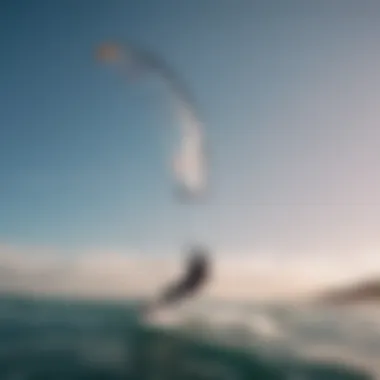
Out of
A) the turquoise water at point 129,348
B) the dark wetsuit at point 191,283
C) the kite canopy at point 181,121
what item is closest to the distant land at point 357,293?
the turquoise water at point 129,348

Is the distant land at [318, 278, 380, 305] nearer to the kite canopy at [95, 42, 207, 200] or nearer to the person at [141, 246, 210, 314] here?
the person at [141, 246, 210, 314]

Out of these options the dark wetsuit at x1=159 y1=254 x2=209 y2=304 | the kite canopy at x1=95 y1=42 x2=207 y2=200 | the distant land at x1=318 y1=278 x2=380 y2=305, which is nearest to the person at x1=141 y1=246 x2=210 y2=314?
the dark wetsuit at x1=159 y1=254 x2=209 y2=304

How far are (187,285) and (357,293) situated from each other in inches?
22.2

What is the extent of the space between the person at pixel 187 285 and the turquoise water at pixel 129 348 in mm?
87

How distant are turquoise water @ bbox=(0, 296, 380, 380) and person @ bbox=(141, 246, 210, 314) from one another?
0.28 ft

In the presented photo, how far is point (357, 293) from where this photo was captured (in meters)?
2.00

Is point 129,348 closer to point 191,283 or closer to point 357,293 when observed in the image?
point 191,283

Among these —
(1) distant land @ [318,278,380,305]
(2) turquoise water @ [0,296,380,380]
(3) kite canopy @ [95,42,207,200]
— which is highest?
(3) kite canopy @ [95,42,207,200]

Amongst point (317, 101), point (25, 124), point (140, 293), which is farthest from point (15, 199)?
point (317, 101)

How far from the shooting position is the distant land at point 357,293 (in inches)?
78.2

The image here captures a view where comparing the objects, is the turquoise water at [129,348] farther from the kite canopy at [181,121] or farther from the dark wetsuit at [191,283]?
the kite canopy at [181,121]

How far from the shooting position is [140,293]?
6.49 feet

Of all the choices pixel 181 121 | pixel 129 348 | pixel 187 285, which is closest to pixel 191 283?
pixel 187 285

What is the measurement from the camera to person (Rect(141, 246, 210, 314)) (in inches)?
77.9
